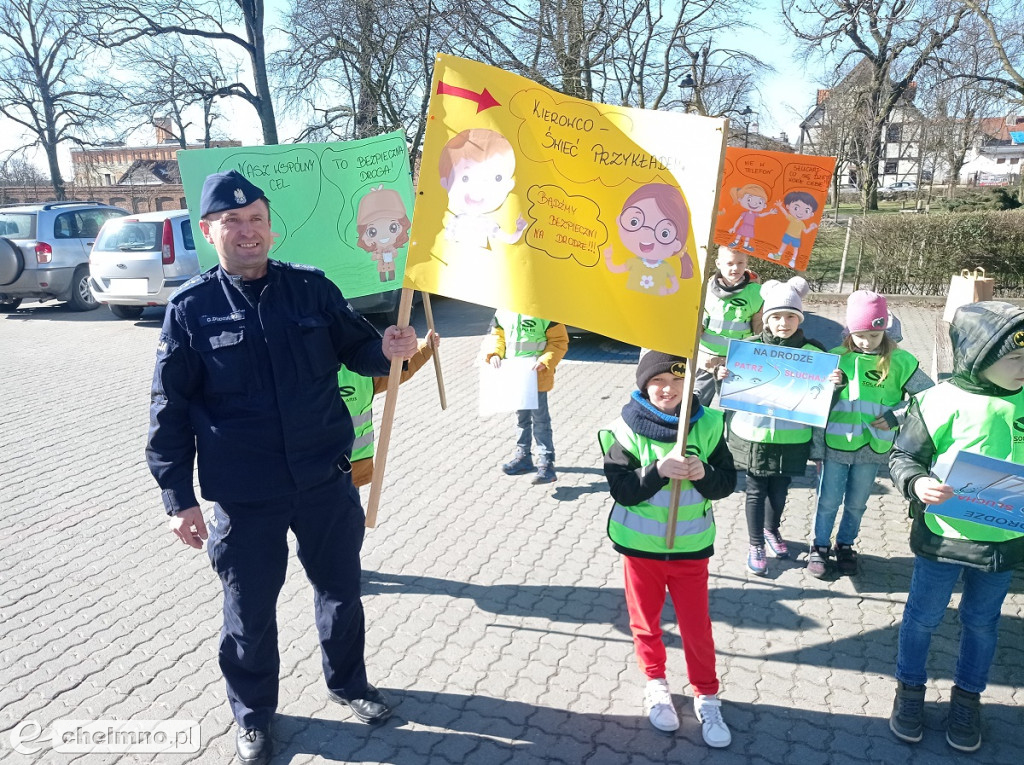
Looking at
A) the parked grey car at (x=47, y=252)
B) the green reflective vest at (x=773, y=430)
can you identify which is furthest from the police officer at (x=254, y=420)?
the parked grey car at (x=47, y=252)

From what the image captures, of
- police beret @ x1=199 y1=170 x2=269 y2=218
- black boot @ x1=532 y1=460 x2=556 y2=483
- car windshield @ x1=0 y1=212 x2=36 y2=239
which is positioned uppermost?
police beret @ x1=199 y1=170 x2=269 y2=218

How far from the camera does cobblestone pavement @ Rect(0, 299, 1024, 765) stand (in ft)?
10.3

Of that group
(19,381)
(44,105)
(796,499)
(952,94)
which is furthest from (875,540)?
(44,105)

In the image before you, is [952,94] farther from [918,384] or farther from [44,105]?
[44,105]

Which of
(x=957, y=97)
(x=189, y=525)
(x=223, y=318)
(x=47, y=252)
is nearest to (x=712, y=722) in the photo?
(x=189, y=525)

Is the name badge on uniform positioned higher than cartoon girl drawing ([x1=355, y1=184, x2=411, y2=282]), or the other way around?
cartoon girl drawing ([x1=355, y1=184, x2=411, y2=282])

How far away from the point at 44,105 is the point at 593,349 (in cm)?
3043

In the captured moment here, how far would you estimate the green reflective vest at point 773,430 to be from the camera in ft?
13.7

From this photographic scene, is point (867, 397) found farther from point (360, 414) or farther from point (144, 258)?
point (144, 258)

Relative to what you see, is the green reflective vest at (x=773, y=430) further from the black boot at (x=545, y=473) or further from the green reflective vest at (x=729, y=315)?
the black boot at (x=545, y=473)

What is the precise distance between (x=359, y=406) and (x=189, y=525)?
1.19m

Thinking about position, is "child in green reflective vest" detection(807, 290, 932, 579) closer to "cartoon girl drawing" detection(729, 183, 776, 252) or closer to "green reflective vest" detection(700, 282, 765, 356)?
"green reflective vest" detection(700, 282, 765, 356)

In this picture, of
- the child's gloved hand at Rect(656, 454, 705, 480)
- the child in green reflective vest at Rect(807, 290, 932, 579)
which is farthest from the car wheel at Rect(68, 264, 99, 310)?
the child's gloved hand at Rect(656, 454, 705, 480)

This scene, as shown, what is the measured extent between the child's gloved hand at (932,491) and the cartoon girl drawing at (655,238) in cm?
114
